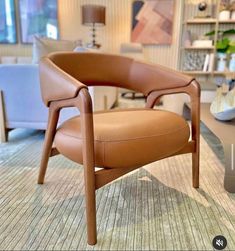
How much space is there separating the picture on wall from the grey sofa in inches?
97.0

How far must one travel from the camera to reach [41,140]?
2008 mm

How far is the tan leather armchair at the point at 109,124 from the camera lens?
844 millimetres

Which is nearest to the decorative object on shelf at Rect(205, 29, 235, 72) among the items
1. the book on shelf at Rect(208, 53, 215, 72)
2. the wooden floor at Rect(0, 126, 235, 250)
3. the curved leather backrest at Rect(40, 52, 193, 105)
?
the book on shelf at Rect(208, 53, 215, 72)

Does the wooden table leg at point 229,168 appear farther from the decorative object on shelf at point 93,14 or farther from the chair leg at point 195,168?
the decorative object on shelf at point 93,14

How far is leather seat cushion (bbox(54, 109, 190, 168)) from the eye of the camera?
0.85m

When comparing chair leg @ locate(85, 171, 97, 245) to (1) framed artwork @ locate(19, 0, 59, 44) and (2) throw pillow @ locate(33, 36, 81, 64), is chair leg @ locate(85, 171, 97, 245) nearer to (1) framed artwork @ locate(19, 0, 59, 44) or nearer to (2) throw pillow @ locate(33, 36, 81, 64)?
(2) throw pillow @ locate(33, 36, 81, 64)

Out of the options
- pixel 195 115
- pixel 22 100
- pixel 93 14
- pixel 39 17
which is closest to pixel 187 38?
pixel 93 14

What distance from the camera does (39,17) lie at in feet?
13.1

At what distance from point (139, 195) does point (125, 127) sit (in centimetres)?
48

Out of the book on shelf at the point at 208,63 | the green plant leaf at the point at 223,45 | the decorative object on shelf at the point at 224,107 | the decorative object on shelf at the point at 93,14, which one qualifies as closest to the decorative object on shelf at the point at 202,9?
the green plant leaf at the point at 223,45

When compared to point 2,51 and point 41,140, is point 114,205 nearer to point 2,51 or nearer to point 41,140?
point 41,140

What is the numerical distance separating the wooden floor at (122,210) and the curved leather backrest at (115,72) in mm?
476

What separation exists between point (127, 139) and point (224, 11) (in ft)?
11.4

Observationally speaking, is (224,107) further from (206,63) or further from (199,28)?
(199,28)
